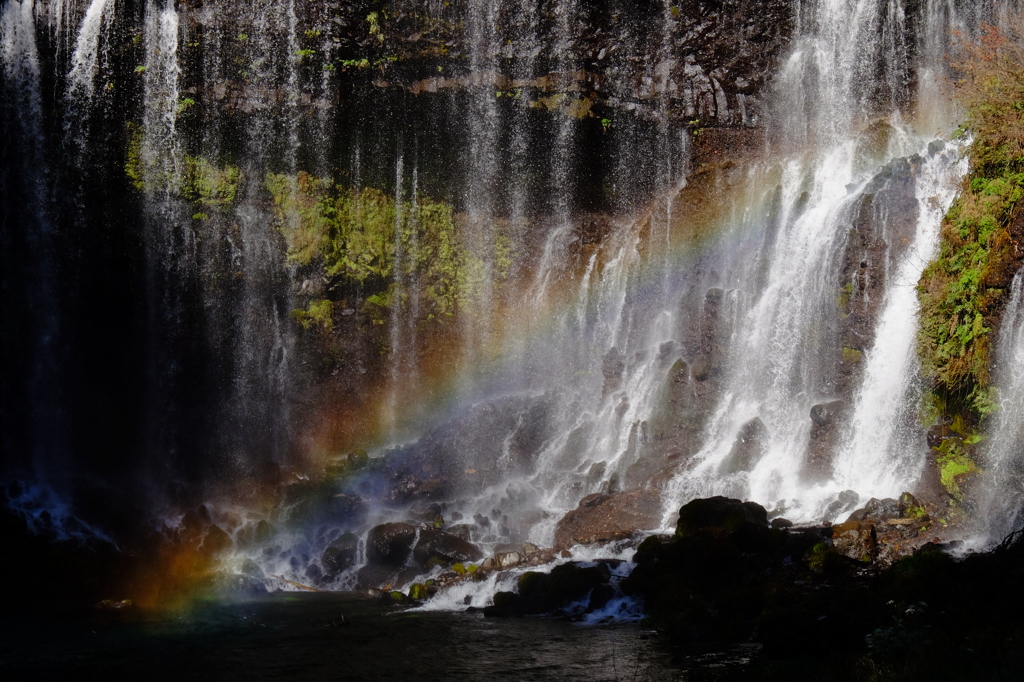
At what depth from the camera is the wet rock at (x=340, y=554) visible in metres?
19.7

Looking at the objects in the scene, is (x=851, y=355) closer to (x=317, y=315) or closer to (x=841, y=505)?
(x=841, y=505)

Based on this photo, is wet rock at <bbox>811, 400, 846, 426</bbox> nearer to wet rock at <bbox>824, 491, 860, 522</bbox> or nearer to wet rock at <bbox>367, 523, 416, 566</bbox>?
wet rock at <bbox>824, 491, 860, 522</bbox>

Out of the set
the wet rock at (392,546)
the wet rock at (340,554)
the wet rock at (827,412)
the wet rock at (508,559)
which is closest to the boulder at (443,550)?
the wet rock at (392,546)

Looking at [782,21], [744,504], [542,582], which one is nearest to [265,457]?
[542,582]

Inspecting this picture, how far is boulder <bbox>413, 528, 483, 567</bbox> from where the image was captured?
18.8 meters

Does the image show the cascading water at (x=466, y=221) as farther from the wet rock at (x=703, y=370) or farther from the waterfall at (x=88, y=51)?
the wet rock at (x=703, y=370)

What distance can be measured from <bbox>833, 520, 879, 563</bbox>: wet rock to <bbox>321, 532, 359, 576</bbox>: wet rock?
10668 millimetres

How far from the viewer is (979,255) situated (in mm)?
16109

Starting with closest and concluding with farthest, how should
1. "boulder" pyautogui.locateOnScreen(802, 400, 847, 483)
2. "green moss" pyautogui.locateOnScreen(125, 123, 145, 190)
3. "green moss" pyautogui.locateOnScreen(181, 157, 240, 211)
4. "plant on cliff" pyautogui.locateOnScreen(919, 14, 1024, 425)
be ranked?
1. "plant on cliff" pyautogui.locateOnScreen(919, 14, 1024, 425)
2. "boulder" pyautogui.locateOnScreen(802, 400, 847, 483)
3. "green moss" pyautogui.locateOnScreen(125, 123, 145, 190)
4. "green moss" pyautogui.locateOnScreen(181, 157, 240, 211)

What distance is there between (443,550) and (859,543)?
876cm

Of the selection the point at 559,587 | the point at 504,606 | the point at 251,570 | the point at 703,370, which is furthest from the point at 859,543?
the point at 251,570

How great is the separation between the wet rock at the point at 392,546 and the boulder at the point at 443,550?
26 cm

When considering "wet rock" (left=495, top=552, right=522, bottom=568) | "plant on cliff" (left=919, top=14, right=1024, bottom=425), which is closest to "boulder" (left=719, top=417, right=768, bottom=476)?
"plant on cliff" (left=919, top=14, right=1024, bottom=425)

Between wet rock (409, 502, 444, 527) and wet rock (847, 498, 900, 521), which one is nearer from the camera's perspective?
wet rock (847, 498, 900, 521)
